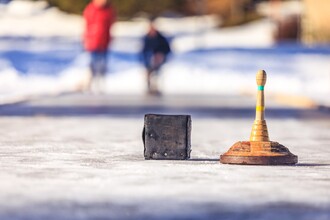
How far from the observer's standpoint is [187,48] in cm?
5794

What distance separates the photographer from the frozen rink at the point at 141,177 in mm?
8156

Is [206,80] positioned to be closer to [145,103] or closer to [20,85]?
[20,85]

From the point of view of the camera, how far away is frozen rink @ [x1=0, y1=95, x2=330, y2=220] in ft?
26.8

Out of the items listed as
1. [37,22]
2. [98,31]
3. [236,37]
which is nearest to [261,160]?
[98,31]

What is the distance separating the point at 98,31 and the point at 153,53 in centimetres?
202

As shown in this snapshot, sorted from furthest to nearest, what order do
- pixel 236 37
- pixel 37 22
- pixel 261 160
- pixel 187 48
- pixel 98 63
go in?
pixel 37 22, pixel 236 37, pixel 187 48, pixel 98 63, pixel 261 160

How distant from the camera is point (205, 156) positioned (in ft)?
42.2

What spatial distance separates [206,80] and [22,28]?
28.0 m

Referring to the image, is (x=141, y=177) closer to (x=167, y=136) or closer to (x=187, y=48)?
(x=167, y=136)

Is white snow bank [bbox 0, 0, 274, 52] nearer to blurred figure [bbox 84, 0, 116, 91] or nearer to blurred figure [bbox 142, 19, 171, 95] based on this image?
blurred figure [bbox 142, 19, 171, 95]

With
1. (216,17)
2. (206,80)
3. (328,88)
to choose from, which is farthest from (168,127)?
(216,17)

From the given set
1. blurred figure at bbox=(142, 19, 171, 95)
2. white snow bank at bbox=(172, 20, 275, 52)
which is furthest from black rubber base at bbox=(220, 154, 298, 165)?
white snow bank at bbox=(172, 20, 275, 52)

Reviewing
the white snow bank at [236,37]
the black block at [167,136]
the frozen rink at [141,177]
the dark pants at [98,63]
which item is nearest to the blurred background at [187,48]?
the white snow bank at [236,37]

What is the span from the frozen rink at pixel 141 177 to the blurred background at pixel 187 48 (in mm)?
8313
